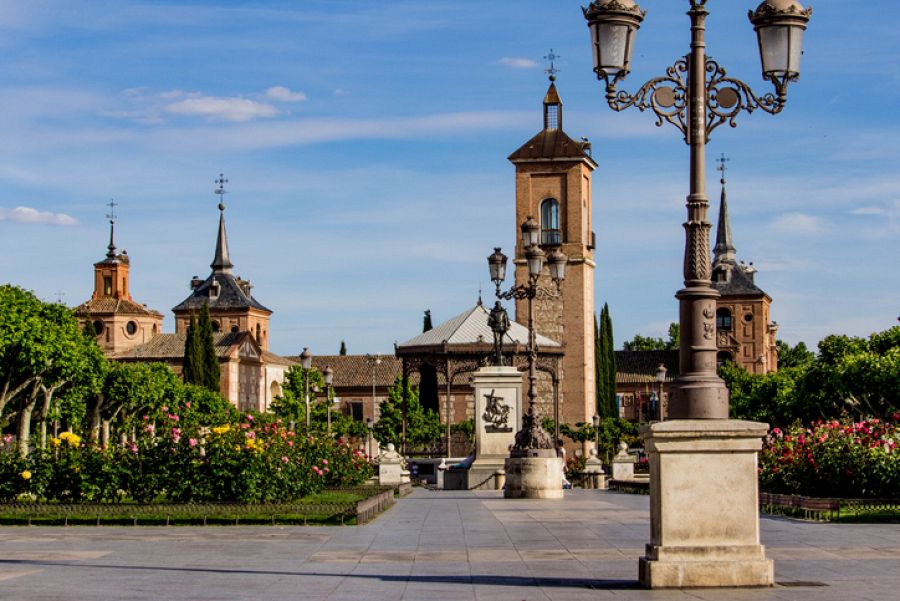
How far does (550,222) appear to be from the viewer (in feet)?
300

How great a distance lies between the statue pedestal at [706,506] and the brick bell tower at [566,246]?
76848 mm

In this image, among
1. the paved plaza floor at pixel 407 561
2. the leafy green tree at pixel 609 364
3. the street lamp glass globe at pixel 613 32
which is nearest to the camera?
the paved plaza floor at pixel 407 561

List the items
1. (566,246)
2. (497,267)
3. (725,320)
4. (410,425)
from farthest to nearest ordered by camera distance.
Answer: (725,320), (566,246), (410,425), (497,267)

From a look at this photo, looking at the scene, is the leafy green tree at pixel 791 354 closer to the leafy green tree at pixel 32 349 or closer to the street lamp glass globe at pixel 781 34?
the leafy green tree at pixel 32 349

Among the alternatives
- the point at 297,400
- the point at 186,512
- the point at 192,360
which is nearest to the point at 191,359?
the point at 192,360

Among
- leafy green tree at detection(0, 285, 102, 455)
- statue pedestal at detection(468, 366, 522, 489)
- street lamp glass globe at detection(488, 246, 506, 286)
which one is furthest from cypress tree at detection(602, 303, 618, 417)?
street lamp glass globe at detection(488, 246, 506, 286)

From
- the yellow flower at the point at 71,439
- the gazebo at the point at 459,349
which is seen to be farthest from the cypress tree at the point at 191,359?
the yellow flower at the point at 71,439

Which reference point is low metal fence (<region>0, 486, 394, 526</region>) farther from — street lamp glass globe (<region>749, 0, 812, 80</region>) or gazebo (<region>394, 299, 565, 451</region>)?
gazebo (<region>394, 299, 565, 451</region>)

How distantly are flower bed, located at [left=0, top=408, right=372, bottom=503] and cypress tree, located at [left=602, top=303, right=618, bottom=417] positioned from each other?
74.5m

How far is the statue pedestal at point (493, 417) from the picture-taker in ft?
113

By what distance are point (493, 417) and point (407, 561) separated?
2131 centimetres

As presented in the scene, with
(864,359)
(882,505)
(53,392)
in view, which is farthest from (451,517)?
(864,359)

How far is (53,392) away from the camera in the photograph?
49.5 m

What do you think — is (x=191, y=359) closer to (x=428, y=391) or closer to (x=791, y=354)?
(x=428, y=391)
